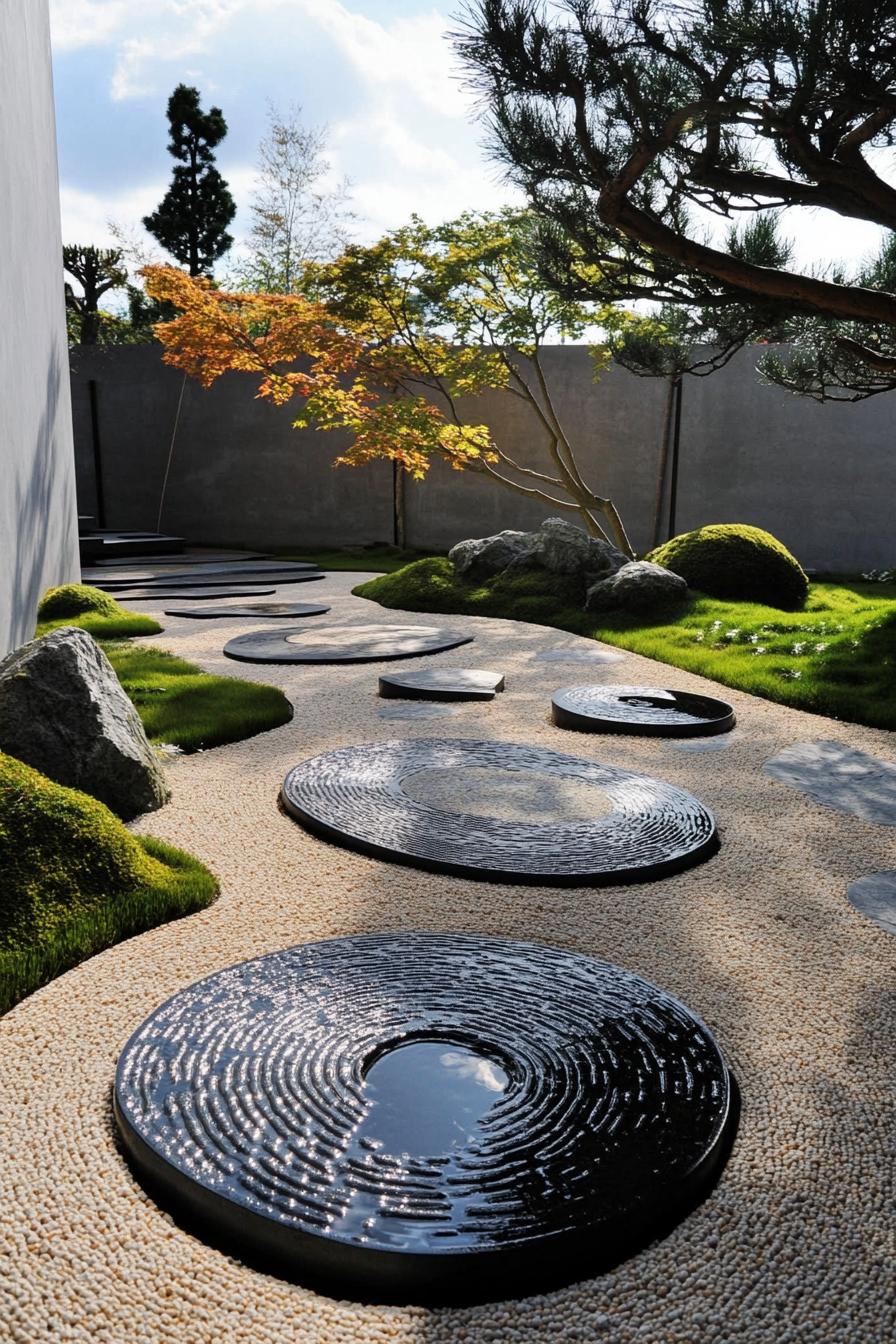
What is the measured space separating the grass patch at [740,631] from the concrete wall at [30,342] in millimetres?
2792

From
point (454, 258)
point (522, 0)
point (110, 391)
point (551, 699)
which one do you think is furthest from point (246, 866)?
point (110, 391)

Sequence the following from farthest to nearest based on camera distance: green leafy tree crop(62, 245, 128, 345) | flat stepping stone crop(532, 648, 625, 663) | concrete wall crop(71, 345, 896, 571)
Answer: green leafy tree crop(62, 245, 128, 345) → concrete wall crop(71, 345, 896, 571) → flat stepping stone crop(532, 648, 625, 663)

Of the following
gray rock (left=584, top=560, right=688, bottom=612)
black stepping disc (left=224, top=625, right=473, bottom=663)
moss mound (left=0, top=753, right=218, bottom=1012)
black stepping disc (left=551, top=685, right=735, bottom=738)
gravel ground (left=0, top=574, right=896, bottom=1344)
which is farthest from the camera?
gray rock (left=584, top=560, right=688, bottom=612)

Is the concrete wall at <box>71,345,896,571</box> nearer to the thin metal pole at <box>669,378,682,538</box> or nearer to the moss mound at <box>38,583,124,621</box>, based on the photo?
the thin metal pole at <box>669,378,682,538</box>

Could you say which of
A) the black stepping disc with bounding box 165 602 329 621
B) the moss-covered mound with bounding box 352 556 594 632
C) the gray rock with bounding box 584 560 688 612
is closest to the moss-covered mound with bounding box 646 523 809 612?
the gray rock with bounding box 584 560 688 612

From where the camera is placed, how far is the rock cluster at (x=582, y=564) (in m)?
7.38

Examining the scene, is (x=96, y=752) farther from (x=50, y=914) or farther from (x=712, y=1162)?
(x=712, y=1162)

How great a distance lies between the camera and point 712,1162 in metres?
1.53

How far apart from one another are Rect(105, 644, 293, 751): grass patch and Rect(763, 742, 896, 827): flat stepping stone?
2.16 meters

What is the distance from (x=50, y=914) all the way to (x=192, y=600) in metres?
6.84

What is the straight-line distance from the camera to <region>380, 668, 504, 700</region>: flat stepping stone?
4.86 meters

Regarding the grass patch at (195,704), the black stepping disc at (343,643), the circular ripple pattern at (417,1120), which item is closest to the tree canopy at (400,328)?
the black stepping disc at (343,643)

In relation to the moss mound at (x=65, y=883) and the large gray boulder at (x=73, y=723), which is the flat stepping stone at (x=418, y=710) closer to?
the large gray boulder at (x=73, y=723)

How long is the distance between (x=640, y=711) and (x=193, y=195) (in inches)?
818
